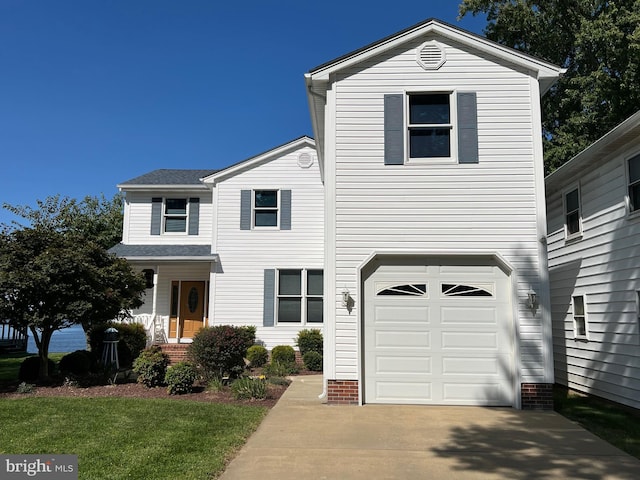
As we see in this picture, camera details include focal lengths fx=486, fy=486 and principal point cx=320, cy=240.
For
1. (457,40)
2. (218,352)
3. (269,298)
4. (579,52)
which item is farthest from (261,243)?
(579,52)

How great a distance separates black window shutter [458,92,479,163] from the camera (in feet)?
29.0

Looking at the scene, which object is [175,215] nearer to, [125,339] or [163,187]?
[163,187]

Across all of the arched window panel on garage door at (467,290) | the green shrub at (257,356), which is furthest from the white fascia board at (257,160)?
the arched window panel on garage door at (467,290)

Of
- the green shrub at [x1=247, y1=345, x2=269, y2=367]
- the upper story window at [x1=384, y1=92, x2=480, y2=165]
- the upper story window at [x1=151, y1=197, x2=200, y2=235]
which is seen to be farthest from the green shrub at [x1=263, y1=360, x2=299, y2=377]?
the upper story window at [x1=151, y1=197, x2=200, y2=235]

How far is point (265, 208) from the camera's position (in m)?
16.1

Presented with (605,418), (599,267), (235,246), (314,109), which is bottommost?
(605,418)

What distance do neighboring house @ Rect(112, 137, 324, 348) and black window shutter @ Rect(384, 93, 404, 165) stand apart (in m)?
7.10

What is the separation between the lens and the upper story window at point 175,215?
17.3 metres

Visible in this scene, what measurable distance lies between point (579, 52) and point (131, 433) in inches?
740

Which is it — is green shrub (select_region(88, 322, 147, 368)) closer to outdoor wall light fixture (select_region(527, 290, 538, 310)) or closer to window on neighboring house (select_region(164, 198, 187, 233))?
window on neighboring house (select_region(164, 198, 187, 233))

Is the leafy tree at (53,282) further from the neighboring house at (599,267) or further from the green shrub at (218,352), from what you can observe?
the neighboring house at (599,267)

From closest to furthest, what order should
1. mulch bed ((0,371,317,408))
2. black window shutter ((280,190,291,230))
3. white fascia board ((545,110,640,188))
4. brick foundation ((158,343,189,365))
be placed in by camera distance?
1. white fascia board ((545,110,640,188))
2. mulch bed ((0,371,317,408))
3. brick foundation ((158,343,189,365))
4. black window shutter ((280,190,291,230))

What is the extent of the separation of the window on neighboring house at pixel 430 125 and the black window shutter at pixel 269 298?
7.80 meters

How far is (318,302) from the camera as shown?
15.5 m
